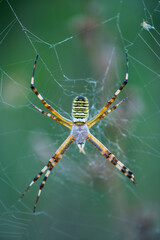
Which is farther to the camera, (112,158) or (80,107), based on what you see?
(112,158)

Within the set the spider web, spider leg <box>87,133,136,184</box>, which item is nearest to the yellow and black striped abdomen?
the spider web

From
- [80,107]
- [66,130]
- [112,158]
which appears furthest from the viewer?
[66,130]

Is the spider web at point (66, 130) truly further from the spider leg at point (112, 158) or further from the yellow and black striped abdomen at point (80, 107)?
the yellow and black striped abdomen at point (80, 107)

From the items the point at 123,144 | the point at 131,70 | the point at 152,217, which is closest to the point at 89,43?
the point at 123,144

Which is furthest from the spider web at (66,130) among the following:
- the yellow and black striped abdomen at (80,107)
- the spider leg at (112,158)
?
the yellow and black striped abdomen at (80,107)

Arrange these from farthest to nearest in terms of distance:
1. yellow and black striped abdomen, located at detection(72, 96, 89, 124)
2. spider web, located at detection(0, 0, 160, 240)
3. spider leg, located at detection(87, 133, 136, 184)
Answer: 1. spider leg, located at detection(87, 133, 136, 184)
2. yellow and black striped abdomen, located at detection(72, 96, 89, 124)
3. spider web, located at detection(0, 0, 160, 240)

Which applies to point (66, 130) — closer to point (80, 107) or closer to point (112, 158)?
point (112, 158)

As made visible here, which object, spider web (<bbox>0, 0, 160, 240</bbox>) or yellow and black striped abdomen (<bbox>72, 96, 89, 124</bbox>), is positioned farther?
yellow and black striped abdomen (<bbox>72, 96, 89, 124</bbox>)

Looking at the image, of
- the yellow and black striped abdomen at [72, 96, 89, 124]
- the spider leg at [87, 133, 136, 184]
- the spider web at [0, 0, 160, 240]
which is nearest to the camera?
the spider web at [0, 0, 160, 240]

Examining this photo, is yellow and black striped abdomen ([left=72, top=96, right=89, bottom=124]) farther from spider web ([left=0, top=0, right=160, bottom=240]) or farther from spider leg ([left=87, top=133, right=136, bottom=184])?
spider leg ([left=87, top=133, right=136, bottom=184])

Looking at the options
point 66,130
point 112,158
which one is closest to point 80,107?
point 112,158
